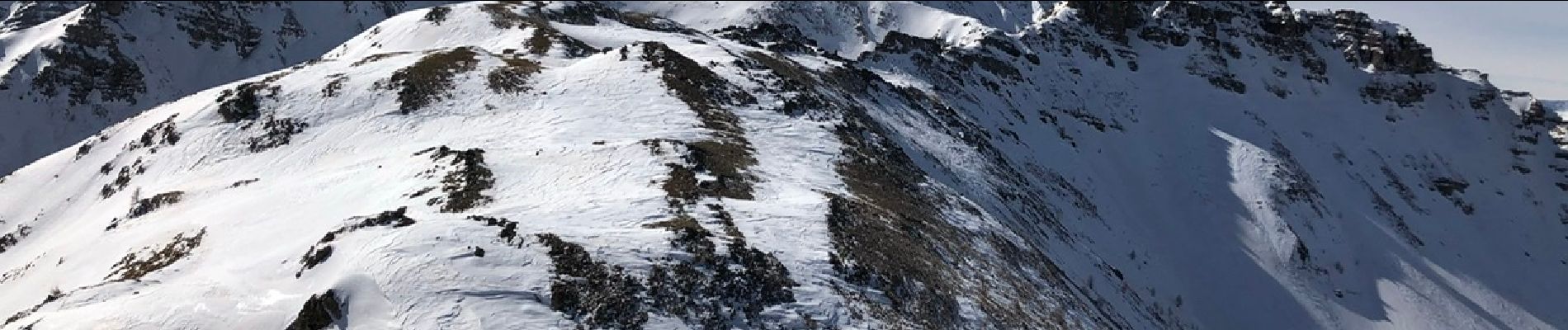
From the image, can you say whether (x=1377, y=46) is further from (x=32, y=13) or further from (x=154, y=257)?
(x=32, y=13)

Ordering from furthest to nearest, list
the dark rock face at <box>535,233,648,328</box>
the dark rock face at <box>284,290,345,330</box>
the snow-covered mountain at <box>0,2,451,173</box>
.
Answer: the snow-covered mountain at <box>0,2,451,173</box>, the dark rock face at <box>535,233,648,328</box>, the dark rock face at <box>284,290,345,330</box>

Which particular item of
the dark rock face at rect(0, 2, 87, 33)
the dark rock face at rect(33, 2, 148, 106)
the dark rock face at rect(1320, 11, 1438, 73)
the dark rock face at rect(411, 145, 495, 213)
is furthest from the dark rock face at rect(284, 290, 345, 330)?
the dark rock face at rect(0, 2, 87, 33)

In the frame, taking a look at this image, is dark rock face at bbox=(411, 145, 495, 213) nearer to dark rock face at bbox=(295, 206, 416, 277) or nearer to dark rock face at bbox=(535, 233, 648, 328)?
dark rock face at bbox=(295, 206, 416, 277)

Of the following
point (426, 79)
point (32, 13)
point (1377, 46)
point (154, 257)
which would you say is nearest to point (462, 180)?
point (154, 257)

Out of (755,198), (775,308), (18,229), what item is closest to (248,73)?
(18,229)

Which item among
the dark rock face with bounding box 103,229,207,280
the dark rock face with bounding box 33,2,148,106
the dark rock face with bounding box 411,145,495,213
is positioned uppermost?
the dark rock face with bounding box 411,145,495,213

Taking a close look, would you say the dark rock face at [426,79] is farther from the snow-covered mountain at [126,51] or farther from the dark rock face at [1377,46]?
the dark rock face at [1377,46]

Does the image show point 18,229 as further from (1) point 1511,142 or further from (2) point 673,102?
(1) point 1511,142
